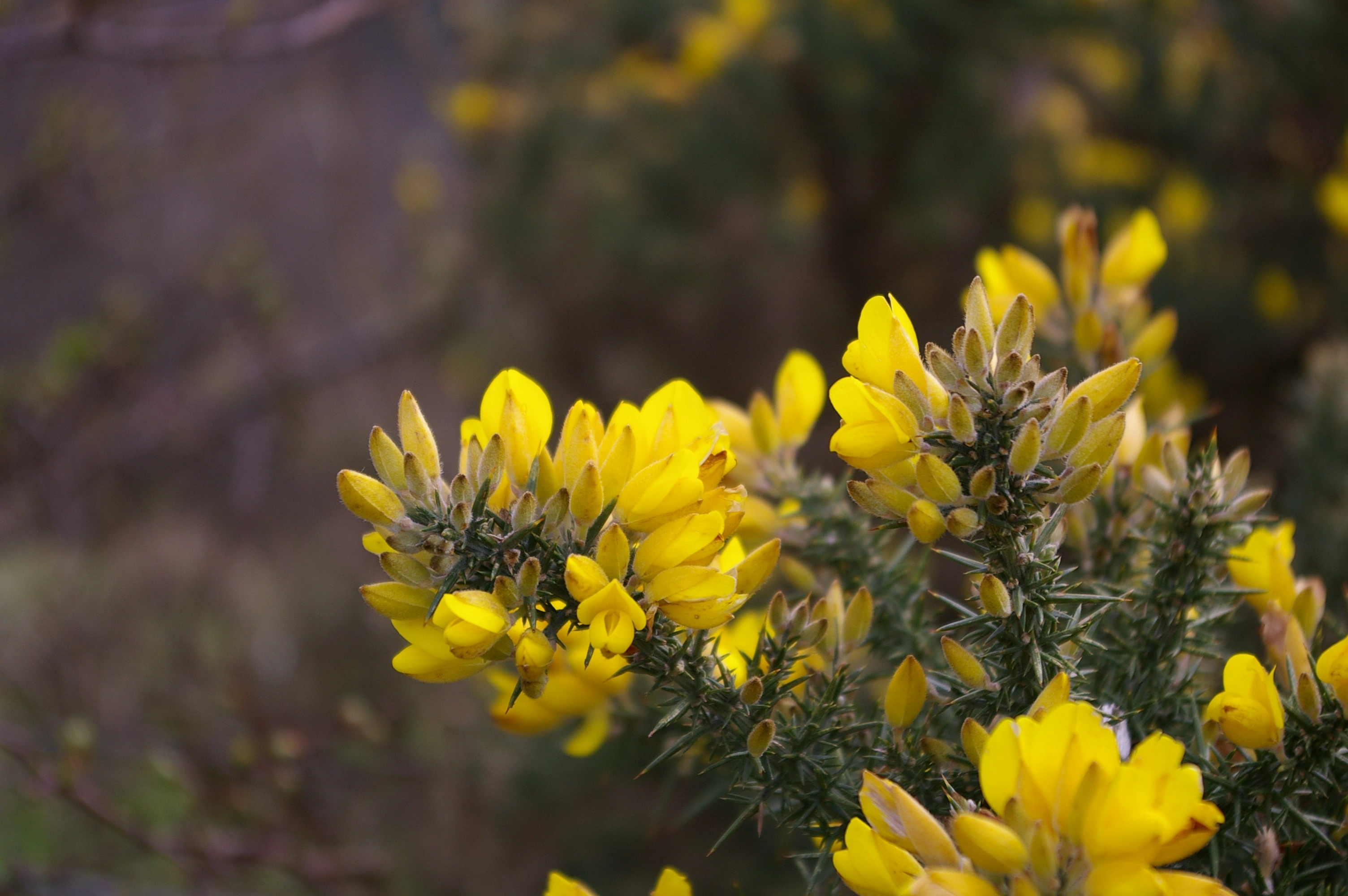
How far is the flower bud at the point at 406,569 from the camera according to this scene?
1.58ft

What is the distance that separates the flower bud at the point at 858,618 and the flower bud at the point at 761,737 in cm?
13

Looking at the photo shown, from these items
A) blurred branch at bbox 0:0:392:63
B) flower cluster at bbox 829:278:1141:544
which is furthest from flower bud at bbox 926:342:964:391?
blurred branch at bbox 0:0:392:63

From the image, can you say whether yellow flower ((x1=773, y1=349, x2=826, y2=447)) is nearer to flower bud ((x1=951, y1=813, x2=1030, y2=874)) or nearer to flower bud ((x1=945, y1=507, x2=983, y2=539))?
flower bud ((x1=945, y1=507, x2=983, y2=539))

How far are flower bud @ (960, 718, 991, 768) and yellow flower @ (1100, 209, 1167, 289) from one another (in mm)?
505

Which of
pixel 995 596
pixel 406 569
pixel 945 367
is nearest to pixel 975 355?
pixel 945 367

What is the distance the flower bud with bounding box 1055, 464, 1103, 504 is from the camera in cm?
47

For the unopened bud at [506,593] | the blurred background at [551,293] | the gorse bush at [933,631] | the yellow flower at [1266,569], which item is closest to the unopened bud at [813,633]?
the gorse bush at [933,631]

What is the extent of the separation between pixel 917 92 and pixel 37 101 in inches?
145

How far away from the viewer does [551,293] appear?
2617 millimetres

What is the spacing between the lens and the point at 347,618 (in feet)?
8.07

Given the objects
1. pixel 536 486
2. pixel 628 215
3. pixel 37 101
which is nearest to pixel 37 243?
pixel 37 101

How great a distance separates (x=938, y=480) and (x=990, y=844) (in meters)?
0.18

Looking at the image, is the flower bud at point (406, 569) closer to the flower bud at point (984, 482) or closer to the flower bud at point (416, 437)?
the flower bud at point (416, 437)

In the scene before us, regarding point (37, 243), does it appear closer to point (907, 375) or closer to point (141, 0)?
point (141, 0)
